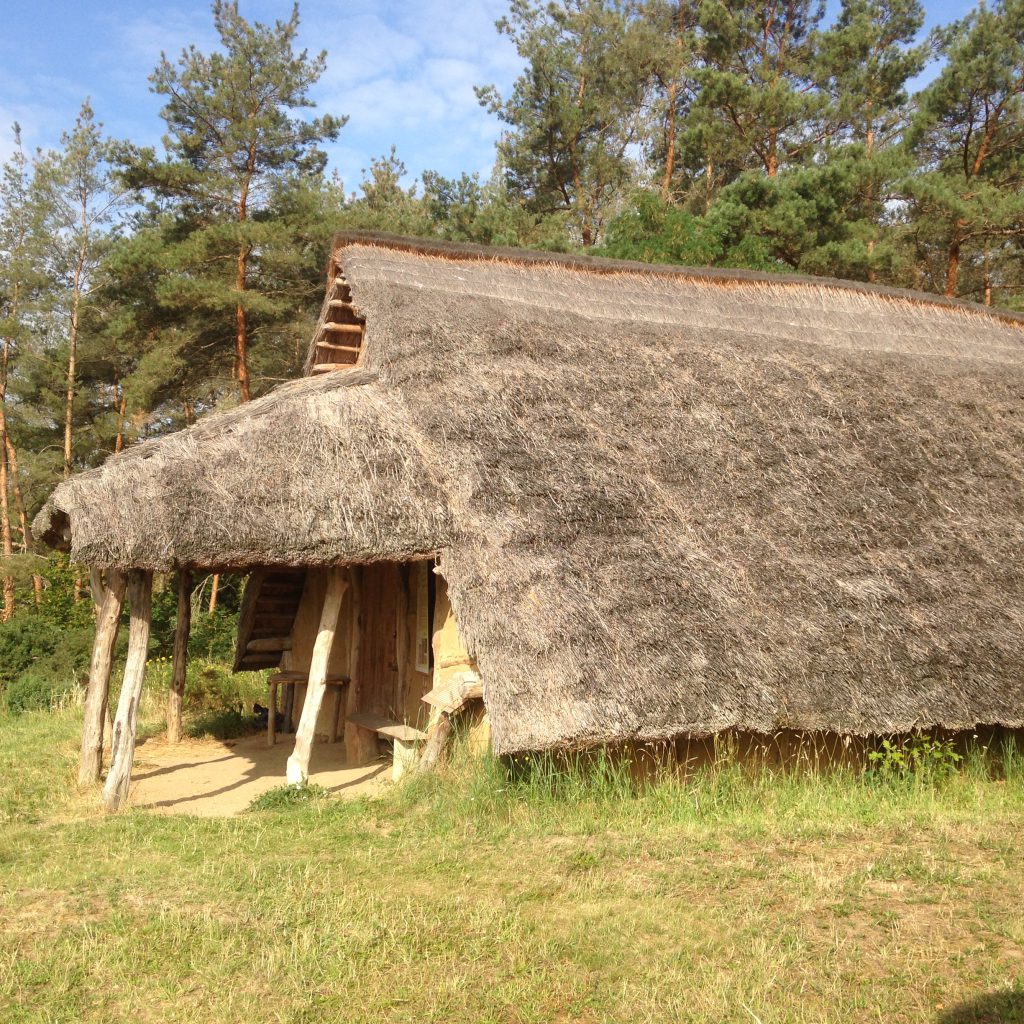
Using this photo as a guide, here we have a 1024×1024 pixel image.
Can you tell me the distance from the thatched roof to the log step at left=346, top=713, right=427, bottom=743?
1.81m

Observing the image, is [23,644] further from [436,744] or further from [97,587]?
[436,744]

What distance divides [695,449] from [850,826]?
3715 millimetres

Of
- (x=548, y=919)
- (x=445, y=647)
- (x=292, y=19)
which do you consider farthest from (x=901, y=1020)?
(x=292, y=19)

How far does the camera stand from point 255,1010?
422 cm

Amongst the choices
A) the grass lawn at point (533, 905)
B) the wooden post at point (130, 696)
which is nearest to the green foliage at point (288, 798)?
the grass lawn at point (533, 905)

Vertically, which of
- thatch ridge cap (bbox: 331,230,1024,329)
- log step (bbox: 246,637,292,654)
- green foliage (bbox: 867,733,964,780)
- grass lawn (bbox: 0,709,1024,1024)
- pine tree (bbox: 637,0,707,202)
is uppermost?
pine tree (bbox: 637,0,707,202)

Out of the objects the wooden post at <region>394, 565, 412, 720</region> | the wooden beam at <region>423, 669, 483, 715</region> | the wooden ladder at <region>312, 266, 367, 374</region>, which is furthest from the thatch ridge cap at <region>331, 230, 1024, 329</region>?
the wooden beam at <region>423, 669, 483, 715</region>

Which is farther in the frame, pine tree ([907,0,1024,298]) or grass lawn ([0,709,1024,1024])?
pine tree ([907,0,1024,298])

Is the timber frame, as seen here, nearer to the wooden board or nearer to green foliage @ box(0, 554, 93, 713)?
the wooden board

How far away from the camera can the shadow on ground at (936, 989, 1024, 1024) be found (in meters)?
4.04

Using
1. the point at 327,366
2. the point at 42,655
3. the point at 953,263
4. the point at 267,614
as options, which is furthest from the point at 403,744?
the point at 953,263

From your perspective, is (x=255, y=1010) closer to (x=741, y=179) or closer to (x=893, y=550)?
(x=893, y=550)

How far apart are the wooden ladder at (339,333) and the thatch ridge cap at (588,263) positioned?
535 mm

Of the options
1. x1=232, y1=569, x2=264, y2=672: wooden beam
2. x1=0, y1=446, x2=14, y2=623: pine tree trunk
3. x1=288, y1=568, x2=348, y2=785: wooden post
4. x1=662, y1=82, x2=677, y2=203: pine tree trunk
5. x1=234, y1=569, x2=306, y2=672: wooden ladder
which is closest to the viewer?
x1=288, y1=568, x2=348, y2=785: wooden post
